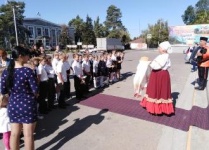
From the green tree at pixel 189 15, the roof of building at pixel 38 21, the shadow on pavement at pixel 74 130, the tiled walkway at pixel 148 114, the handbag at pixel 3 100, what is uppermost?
the green tree at pixel 189 15

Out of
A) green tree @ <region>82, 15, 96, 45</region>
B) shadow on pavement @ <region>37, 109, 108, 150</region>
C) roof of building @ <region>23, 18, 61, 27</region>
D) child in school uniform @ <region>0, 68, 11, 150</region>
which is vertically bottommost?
shadow on pavement @ <region>37, 109, 108, 150</region>

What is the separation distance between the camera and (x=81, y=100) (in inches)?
340

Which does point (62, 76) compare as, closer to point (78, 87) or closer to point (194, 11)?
point (78, 87)

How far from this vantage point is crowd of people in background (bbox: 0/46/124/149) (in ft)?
12.9

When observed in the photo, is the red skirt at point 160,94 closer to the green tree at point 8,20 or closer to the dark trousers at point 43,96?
the dark trousers at point 43,96

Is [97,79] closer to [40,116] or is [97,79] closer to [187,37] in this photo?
[40,116]

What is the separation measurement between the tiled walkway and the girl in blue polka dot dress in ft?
10.9

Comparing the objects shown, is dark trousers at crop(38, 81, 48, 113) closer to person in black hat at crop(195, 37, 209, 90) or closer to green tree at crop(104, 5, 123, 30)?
person in black hat at crop(195, 37, 209, 90)

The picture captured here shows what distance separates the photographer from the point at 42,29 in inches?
3519

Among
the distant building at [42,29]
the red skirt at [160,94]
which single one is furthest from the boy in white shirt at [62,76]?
the distant building at [42,29]

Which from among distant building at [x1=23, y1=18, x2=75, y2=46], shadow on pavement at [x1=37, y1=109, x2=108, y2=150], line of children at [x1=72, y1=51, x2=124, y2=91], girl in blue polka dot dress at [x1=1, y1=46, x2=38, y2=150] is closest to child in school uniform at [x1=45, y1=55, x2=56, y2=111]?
shadow on pavement at [x1=37, y1=109, x2=108, y2=150]

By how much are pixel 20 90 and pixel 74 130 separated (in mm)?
2263

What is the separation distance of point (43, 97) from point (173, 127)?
3.56m

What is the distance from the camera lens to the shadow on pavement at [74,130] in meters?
5.13
